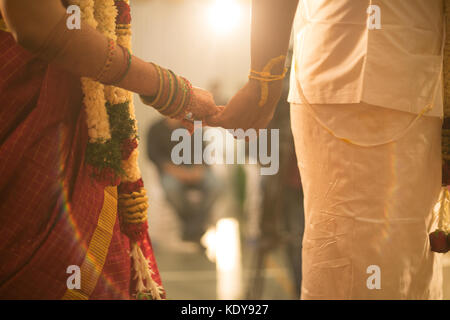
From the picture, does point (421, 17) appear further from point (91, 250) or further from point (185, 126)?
point (91, 250)

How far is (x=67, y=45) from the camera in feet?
3.25

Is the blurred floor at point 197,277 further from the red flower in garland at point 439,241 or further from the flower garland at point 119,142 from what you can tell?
the red flower in garland at point 439,241

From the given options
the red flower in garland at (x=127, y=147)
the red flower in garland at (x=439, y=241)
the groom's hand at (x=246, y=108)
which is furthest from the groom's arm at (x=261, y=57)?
the red flower in garland at (x=439, y=241)

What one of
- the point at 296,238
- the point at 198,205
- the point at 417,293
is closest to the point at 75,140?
the point at 417,293

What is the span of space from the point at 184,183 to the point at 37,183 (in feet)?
5.42

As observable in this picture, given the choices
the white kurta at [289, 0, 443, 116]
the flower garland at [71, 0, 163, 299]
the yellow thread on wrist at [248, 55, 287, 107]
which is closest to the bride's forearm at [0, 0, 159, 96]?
the flower garland at [71, 0, 163, 299]

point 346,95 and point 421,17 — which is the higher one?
point 421,17

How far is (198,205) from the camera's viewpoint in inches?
124

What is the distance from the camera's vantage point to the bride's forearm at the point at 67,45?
Result: 938 mm

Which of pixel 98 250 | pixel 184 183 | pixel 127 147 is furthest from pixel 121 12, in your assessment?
pixel 184 183

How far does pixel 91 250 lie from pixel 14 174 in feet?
0.82

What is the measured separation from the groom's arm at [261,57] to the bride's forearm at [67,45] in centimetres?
29

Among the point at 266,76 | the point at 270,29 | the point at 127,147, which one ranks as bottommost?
the point at 127,147

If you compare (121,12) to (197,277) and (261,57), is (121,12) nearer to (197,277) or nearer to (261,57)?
(261,57)
